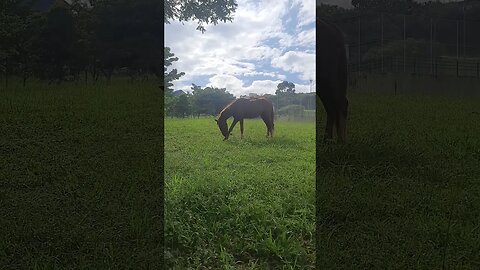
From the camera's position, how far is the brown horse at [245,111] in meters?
2.25

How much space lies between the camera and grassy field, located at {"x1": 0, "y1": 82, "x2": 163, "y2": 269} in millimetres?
2008

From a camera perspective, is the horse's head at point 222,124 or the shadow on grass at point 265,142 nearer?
the horse's head at point 222,124

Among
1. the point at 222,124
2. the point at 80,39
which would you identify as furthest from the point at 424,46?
the point at 80,39

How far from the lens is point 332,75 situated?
2652mm

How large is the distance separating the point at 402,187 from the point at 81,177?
5.59ft

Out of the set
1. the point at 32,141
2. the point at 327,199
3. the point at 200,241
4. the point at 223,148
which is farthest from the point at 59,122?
the point at 327,199

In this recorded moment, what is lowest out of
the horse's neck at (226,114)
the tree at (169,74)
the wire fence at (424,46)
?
the horse's neck at (226,114)

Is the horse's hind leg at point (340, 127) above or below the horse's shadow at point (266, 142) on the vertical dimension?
above

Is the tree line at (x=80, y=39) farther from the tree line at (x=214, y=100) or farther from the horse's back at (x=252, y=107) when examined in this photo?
the horse's back at (x=252, y=107)

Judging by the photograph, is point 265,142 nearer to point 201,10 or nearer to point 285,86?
point 285,86

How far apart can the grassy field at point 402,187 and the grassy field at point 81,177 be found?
0.88 metres

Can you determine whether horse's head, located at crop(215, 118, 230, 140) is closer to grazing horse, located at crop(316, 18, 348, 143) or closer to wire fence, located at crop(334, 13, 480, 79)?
grazing horse, located at crop(316, 18, 348, 143)

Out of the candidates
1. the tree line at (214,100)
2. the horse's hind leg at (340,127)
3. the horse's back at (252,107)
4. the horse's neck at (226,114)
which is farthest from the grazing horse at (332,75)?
the horse's neck at (226,114)

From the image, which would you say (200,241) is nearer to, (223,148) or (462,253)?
(223,148)
